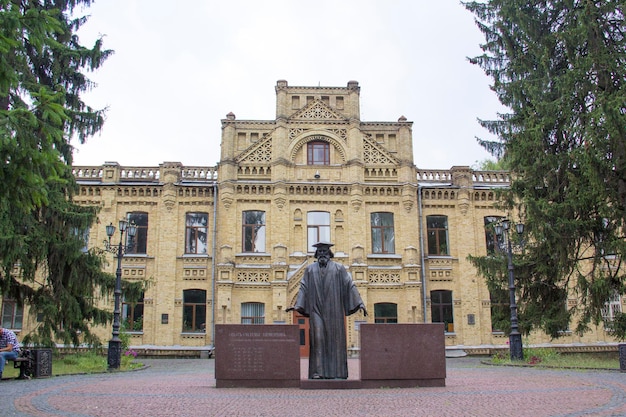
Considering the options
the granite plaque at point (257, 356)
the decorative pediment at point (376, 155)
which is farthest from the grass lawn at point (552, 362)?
the decorative pediment at point (376, 155)

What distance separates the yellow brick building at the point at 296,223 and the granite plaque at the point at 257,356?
620 inches

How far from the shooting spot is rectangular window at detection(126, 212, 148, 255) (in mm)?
28250

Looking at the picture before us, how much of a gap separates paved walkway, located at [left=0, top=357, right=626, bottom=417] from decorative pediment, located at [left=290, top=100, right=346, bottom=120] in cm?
1965

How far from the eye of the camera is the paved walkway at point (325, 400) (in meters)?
8.02

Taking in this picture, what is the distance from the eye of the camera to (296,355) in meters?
10.9

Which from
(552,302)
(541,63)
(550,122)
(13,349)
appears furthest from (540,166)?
(13,349)

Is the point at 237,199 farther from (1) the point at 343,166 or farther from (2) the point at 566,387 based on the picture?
(2) the point at 566,387

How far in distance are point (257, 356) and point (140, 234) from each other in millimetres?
19269

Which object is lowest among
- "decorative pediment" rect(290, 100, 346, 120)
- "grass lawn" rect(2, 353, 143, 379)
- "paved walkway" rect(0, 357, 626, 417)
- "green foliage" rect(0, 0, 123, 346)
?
"grass lawn" rect(2, 353, 143, 379)

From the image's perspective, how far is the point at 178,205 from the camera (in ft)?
93.6

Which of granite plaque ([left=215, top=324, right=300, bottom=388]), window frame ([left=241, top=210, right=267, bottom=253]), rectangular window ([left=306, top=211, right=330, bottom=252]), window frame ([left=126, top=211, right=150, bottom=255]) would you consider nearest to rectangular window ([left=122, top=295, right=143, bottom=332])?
window frame ([left=126, top=211, right=150, bottom=255])

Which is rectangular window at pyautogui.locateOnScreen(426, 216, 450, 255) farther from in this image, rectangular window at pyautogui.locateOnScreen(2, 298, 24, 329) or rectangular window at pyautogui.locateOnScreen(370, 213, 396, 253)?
rectangular window at pyautogui.locateOnScreen(2, 298, 24, 329)

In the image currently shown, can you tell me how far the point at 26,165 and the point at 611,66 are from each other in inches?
671

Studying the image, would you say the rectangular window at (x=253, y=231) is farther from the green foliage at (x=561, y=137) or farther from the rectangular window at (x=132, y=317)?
the green foliage at (x=561, y=137)
